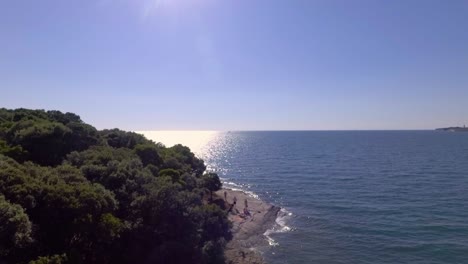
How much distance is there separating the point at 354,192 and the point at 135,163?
141ft

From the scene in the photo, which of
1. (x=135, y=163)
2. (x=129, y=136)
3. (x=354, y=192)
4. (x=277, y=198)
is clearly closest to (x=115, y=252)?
(x=135, y=163)

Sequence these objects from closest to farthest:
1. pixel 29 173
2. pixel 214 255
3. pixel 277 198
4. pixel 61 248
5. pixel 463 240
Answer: pixel 61 248
pixel 29 173
pixel 214 255
pixel 463 240
pixel 277 198

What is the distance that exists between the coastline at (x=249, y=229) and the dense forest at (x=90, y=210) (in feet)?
9.93

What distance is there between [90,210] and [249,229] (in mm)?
24210

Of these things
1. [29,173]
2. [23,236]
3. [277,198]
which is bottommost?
[277,198]

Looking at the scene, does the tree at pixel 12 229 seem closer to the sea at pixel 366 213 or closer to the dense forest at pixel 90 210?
the dense forest at pixel 90 210

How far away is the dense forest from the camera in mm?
23923

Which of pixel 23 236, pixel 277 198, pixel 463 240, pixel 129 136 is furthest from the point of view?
pixel 277 198

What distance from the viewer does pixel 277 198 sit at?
65.2 m

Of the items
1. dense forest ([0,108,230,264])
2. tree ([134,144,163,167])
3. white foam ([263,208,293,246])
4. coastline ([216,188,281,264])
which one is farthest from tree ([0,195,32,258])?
tree ([134,144,163,167])

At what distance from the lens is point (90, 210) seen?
2664 centimetres

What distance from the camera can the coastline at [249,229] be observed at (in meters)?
36.3

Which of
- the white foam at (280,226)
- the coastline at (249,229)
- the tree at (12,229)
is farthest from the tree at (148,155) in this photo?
the tree at (12,229)

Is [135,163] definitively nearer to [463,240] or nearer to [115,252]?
[115,252]
